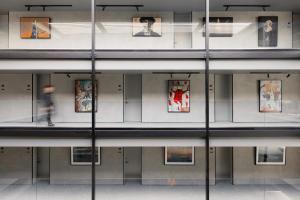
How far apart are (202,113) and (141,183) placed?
300 centimetres

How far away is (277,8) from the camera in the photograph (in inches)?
361

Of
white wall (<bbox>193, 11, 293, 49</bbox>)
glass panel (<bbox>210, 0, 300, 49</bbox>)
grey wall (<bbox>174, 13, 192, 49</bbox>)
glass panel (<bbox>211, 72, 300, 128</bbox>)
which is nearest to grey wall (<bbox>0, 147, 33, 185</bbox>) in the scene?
grey wall (<bbox>174, 13, 192, 49</bbox>)

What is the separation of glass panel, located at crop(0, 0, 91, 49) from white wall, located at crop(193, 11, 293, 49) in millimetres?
3718

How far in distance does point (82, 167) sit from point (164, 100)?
146 inches

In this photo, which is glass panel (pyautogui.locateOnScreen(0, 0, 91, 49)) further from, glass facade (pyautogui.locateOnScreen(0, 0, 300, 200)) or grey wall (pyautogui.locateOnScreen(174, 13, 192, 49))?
grey wall (pyautogui.locateOnScreen(174, 13, 192, 49))

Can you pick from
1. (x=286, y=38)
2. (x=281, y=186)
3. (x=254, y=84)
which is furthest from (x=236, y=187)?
(x=286, y=38)

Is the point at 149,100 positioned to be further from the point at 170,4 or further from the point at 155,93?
the point at 170,4

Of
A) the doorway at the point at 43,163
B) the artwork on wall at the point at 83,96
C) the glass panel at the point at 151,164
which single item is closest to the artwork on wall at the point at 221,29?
the glass panel at the point at 151,164

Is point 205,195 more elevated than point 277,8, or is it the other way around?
point 277,8

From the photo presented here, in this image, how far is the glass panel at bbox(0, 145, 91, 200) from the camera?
26.8ft

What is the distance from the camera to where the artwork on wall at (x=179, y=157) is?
9.31 metres

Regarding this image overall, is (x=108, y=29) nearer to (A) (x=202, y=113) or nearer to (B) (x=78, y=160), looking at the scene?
(A) (x=202, y=113)

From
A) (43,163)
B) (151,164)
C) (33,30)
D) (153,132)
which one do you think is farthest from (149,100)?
(43,163)

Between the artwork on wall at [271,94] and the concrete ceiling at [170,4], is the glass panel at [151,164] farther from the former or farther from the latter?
the concrete ceiling at [170,4]
